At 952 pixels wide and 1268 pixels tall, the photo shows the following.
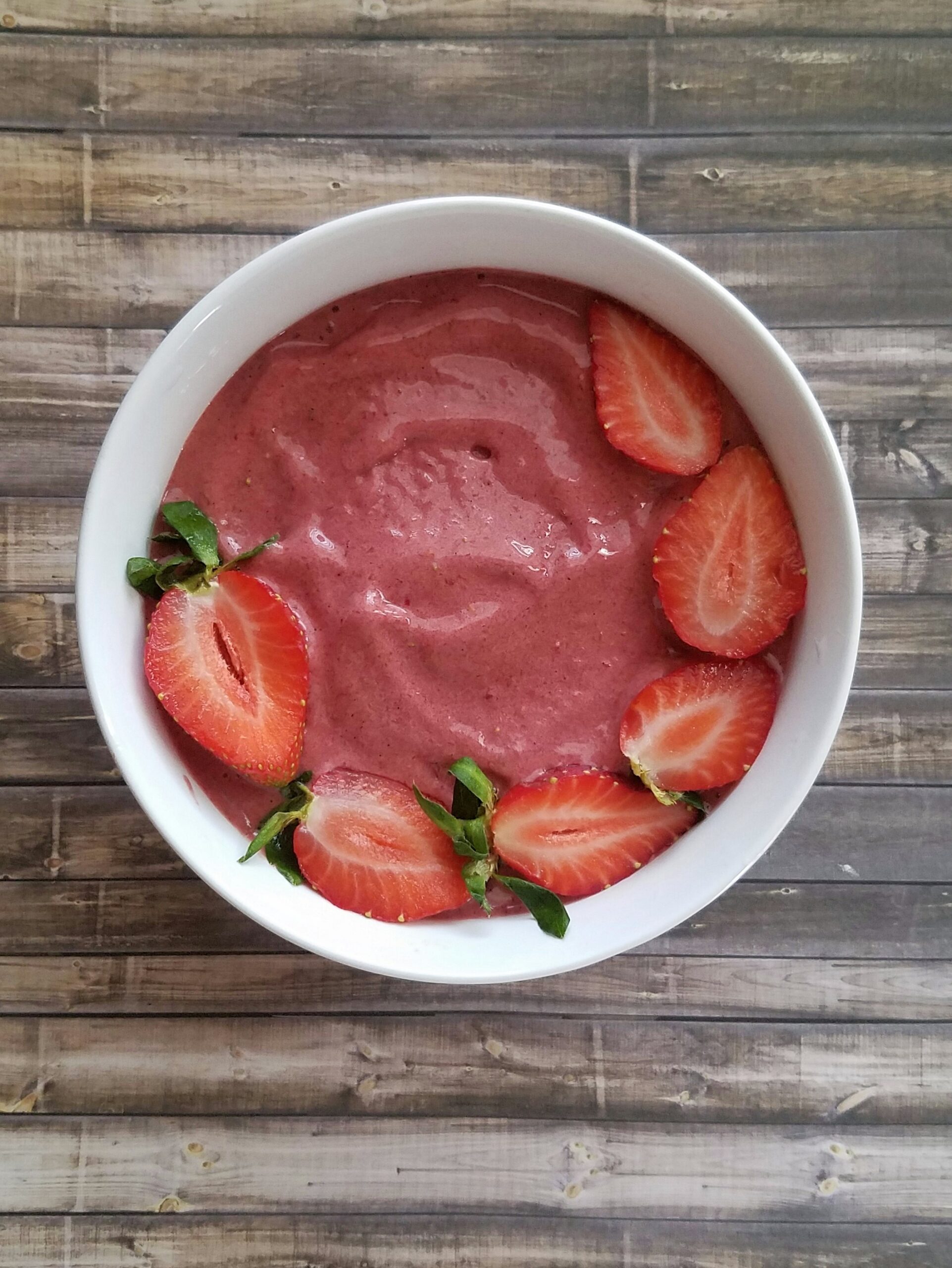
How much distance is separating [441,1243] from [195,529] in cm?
122

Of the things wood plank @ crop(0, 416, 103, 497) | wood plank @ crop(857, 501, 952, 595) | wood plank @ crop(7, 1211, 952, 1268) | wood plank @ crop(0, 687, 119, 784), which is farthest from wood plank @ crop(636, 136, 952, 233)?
wood plank @ crop(7, 1211, 952, 1268)

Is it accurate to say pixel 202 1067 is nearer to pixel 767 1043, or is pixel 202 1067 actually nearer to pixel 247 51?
pixel 767 1043

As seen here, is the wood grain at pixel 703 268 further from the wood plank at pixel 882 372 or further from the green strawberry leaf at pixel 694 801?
the green strawberry leaf at pixel 694 801

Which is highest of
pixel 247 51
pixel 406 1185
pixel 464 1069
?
pixel 247 51

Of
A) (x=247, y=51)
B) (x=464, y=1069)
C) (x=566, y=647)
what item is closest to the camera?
(x=566, y=647)

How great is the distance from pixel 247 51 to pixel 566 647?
1029 mm

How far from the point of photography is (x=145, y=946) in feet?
5.30

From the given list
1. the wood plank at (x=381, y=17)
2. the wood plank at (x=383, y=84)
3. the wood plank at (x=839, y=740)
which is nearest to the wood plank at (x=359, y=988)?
the wood plank at (x=839, y=740)

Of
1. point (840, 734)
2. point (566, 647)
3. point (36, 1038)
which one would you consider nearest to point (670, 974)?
point (840, 734)

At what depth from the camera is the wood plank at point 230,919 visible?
5.27 feet

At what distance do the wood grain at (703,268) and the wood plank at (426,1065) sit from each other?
112cm

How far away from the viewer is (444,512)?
131 cm

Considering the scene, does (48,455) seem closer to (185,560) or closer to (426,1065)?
(185,560)

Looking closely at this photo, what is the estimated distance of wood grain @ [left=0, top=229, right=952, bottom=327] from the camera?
1530mm
